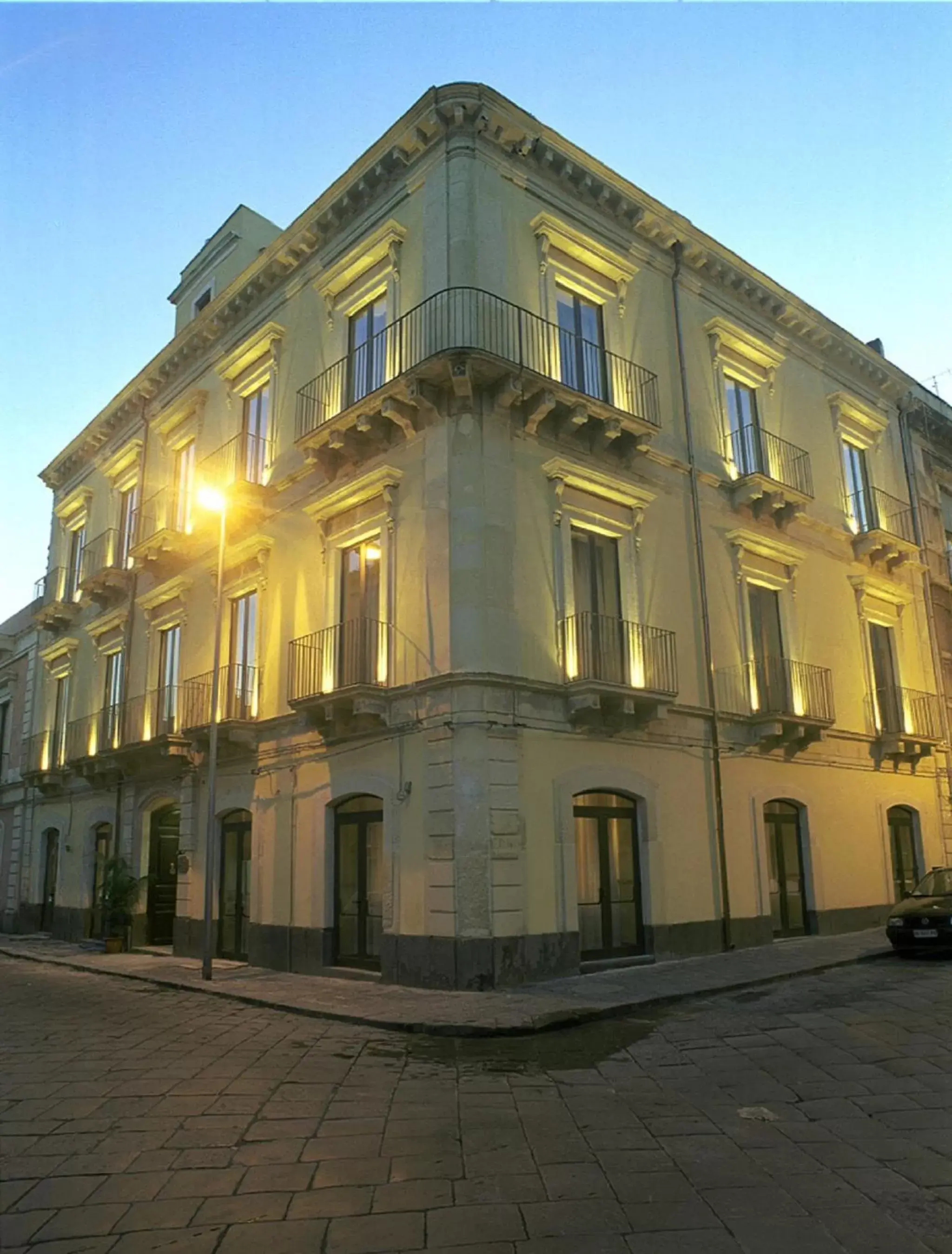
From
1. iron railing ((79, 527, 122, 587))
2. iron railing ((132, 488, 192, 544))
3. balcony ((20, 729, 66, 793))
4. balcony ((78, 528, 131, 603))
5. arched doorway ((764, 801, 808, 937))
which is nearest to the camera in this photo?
arched doorway ((764, 801, 808, 937))

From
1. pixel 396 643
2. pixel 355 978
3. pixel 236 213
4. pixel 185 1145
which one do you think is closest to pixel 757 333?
pixel 396 643

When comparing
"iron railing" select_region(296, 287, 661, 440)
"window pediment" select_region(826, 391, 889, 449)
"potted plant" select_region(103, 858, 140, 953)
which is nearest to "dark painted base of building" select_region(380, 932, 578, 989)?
"iron railing" select_region(296, 287, 661, 440)

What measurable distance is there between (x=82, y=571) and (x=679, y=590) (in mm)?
16632

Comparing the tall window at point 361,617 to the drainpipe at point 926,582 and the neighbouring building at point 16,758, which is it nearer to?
the drainpipe at point 926,582

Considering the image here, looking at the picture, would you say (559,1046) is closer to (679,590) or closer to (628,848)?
(628,848)

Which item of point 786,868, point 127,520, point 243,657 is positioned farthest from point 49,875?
point 786,868

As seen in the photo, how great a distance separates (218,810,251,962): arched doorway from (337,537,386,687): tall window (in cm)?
416

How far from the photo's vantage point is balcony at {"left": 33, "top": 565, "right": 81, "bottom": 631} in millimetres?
24922

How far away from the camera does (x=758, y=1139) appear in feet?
18.2

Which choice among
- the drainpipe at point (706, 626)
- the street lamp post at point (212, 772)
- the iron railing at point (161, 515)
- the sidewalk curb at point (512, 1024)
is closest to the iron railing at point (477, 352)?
→ the drainpipe at point (706, 626)

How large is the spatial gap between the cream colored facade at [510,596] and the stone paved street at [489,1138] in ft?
12.6

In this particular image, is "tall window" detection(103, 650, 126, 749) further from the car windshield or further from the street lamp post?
the car windshield

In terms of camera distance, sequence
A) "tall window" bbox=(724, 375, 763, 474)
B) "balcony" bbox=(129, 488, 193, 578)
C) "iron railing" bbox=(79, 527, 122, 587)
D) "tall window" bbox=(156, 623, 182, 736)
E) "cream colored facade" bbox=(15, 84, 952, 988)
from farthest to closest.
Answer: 1. "iron railing" bbox=(79, 527, 122, 587)
2. "balcony" bbox=(129, 488, 193, 578)
3. "tall window" bbox=(156, 623, 182, 736)
4. "tall window" bbox=(724, 375, 763, 474)
5. "cream colored facade" bbox=(15, 84, 952, 988)

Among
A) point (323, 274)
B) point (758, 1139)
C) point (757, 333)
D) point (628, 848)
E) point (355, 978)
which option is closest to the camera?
point (758, 1139)
